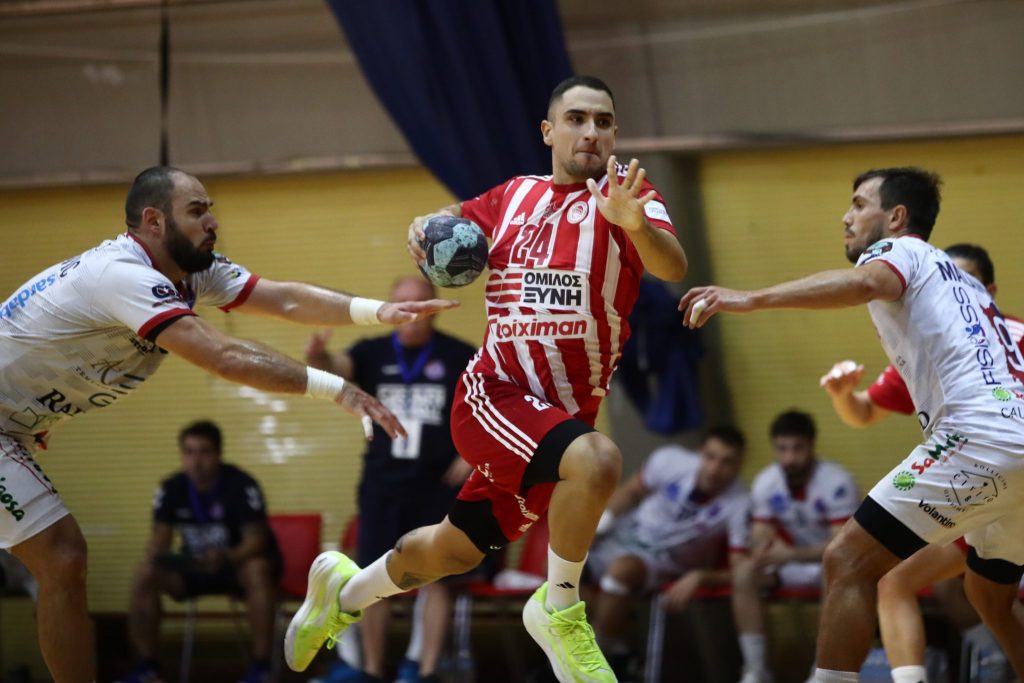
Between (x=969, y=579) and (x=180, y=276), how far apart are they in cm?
374

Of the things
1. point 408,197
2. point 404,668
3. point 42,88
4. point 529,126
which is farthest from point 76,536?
point 42,88

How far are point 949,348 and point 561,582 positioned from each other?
182cm

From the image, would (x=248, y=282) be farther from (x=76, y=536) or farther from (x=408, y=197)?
(x=408, y=197)

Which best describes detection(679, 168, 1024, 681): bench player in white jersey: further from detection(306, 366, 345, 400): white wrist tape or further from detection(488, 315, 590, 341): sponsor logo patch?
detection(306, 366, 345, 400): white wrist tape

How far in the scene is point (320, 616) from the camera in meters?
6.29

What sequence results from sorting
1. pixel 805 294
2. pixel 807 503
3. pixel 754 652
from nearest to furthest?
pixel 805 294, pixel 754 652, pixel 807 503

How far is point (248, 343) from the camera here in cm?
570

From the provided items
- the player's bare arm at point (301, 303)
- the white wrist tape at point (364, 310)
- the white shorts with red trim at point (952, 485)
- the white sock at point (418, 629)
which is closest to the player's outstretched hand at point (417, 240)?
the white wrist tape at point (364, 310)

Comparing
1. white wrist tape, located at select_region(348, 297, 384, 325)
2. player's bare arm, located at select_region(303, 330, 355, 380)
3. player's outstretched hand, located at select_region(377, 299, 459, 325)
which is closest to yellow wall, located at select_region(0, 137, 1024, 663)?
player's bare arm, located at select_region(303, 330, 355, 380)

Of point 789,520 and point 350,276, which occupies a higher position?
point 350,276

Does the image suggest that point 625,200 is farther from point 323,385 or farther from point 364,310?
point 364,310

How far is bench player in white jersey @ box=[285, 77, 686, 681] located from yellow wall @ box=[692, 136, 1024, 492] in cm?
415

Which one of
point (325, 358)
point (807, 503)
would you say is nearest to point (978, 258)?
point (807, 503)

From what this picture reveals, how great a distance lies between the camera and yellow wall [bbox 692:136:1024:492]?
30.5 ft
